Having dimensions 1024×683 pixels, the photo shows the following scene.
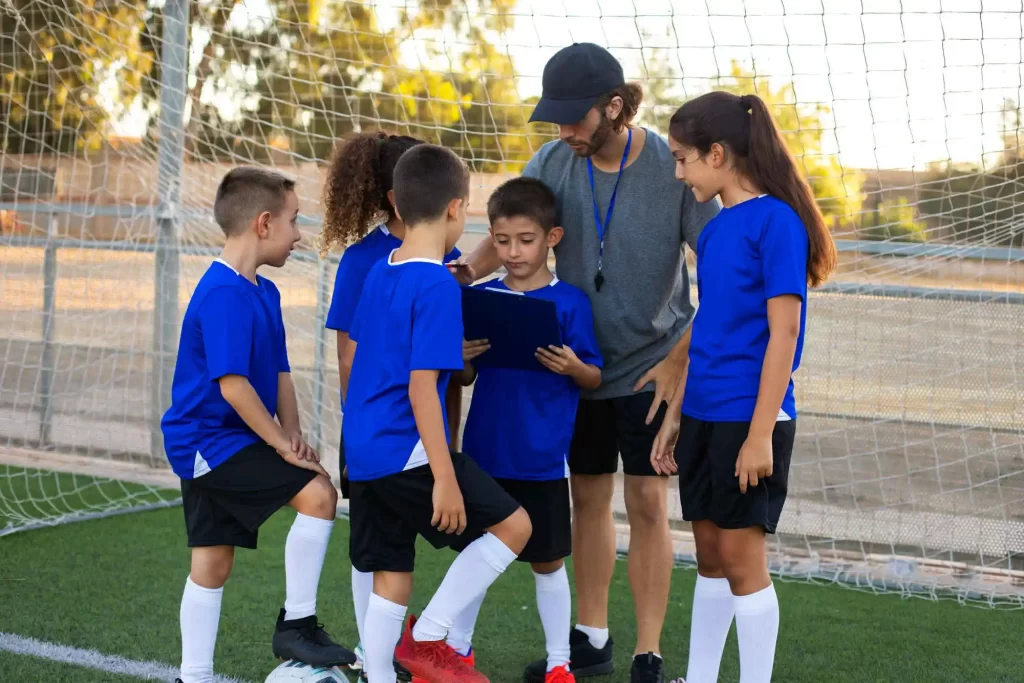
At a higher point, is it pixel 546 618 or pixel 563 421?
pixel 563 421

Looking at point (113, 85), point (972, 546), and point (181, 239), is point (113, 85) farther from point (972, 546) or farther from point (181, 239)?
point (972, 546)

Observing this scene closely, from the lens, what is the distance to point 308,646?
2.68m

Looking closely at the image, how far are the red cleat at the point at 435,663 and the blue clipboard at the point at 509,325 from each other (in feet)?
2.36

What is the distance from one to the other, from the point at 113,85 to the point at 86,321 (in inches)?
49.6

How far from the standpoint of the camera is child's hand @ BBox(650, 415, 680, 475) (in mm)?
2801

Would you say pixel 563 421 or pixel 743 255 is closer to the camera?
pixel 743 255

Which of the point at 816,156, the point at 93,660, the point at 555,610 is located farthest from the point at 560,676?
the point at 816,156

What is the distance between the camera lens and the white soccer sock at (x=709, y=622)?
2684 mm

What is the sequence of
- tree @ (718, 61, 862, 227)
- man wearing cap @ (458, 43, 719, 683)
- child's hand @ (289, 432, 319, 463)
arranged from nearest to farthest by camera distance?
child's hand @ (289, 432, 319, 463)
man wearing cap @ (458, 43, 719, 683)
tree @ (718, 61, 862, 227)

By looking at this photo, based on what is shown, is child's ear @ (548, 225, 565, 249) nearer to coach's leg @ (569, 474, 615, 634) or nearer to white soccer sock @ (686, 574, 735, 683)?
coach's leg @ (569, 474, 615, 634)

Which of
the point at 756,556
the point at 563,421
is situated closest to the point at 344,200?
the point at 563,421

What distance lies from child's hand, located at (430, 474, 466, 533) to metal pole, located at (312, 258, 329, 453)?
307cm

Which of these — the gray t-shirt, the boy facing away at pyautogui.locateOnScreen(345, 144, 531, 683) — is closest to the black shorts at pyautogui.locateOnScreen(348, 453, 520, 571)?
the boy facing away at pyautogui.locateOnScreen(345, 144, 531, 683)

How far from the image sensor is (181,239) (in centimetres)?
545
